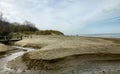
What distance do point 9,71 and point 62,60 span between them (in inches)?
183

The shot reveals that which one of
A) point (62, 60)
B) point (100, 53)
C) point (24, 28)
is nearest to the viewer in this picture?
point (62, 60)

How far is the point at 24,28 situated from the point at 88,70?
66996mm

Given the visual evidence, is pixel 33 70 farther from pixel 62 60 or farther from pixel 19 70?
pixel 62 60

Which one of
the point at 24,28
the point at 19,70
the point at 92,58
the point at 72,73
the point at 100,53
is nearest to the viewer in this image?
the point at 72,73

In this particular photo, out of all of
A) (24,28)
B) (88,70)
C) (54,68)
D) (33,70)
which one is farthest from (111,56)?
(24,28)

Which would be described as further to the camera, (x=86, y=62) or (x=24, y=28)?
(x=24, y=28)

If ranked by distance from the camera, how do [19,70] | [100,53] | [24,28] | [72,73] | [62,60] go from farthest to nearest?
[24,28], [100,53], [62,60], [19,70], [72,73]

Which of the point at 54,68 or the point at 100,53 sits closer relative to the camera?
the point at 54,68

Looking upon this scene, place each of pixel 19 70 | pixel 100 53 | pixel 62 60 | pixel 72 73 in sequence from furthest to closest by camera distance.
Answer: pixel 100 53 < pixel 62 60 < pixel 19 70 < pixel 72 73

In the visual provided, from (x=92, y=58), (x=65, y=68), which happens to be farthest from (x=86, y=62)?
(x=65, y=68)

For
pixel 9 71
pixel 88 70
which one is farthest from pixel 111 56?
pixel 9 71

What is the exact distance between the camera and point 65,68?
563 inches

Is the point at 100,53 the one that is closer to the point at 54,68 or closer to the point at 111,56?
the point at 111,56

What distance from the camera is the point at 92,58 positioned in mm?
17500
